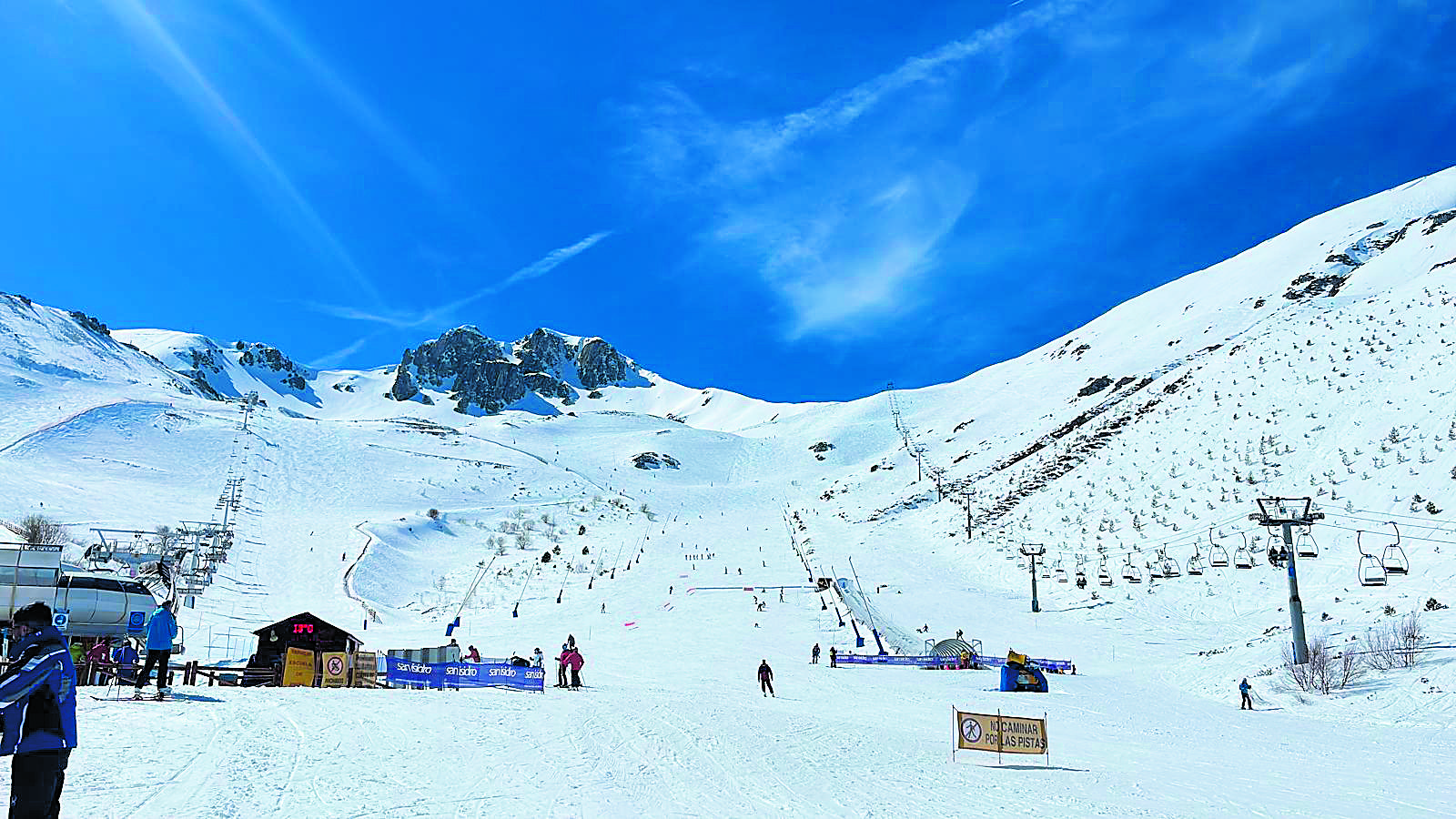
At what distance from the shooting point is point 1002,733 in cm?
1429

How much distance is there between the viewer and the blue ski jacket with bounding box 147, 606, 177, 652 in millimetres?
15539

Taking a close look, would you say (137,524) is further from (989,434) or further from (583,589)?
(989,434)

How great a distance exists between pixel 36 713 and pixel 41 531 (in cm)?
5210

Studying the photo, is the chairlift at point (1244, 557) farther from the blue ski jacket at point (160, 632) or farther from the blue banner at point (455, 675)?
the blue ski jacket at point (160, 632)

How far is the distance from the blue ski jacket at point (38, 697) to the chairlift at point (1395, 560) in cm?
3177

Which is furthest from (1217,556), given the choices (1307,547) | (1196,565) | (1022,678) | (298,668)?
(298,668)

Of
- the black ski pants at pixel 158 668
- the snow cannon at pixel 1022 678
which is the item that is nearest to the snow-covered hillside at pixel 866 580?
the black ski pants at pixel 158 668

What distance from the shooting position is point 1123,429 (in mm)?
65875

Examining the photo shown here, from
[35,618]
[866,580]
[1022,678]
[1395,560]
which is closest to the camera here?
[35,618]

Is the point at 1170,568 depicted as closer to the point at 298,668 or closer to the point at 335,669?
the point at 335,669

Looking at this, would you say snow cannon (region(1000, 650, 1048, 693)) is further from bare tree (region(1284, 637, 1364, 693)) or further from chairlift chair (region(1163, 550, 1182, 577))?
chairlift chair (region(1163, 550, 1182, 577))


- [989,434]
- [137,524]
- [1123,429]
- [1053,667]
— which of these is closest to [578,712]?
[1053,667]

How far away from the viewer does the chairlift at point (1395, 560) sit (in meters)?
27.0

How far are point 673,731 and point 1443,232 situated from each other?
342ft
